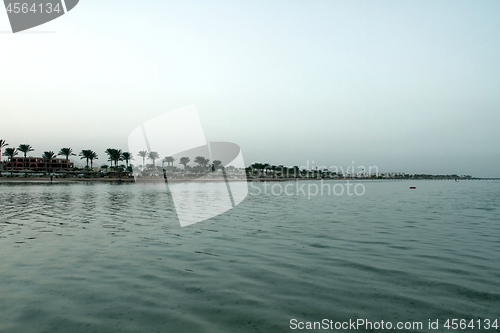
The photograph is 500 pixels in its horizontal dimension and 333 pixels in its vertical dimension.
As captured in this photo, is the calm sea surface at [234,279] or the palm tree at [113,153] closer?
the calm sea surface at [234,279]

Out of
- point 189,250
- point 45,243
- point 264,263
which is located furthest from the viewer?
point 45,243

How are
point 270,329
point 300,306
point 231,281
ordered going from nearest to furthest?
point 270,329 < point 300,306 < point 231,281

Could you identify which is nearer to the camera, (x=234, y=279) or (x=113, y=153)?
(x=234, y=279)

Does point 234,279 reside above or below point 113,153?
below

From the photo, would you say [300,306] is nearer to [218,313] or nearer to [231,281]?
[218,313]

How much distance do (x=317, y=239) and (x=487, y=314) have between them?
29.3ft

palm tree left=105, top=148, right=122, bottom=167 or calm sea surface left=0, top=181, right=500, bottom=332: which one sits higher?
palm tree left=105, top=148, right=122, bottom=167

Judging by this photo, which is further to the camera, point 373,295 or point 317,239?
point 317,239

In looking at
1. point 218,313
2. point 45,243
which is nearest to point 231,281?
point 218,313

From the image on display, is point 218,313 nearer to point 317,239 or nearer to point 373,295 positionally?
point 373,295

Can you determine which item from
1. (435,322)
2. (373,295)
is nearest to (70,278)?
(373,295)

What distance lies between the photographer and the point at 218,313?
263 inches

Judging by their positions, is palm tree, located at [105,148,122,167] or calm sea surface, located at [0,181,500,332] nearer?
calm sea surface, located at [0,181,500,332]

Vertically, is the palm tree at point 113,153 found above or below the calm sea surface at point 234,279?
above
